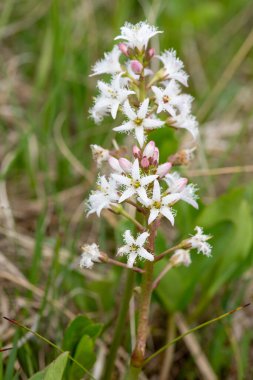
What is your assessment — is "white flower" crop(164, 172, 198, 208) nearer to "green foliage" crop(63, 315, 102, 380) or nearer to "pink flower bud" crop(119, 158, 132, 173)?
"pink flower bud" crop(119, 158, 132, 173)

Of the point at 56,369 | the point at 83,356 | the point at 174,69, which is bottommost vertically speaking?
the point at 56,369

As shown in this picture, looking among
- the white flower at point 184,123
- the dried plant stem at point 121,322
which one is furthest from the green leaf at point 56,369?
the white flower at point 184,123

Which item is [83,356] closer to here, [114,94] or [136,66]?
→ [114,94]

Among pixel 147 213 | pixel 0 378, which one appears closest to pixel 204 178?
pixel 147 213

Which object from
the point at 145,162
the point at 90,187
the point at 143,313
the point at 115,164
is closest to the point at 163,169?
the point at 145,162

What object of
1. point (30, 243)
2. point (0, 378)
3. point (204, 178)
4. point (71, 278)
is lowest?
point (0, 378)

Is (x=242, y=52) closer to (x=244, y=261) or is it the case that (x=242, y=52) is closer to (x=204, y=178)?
(x=204, y=178)
